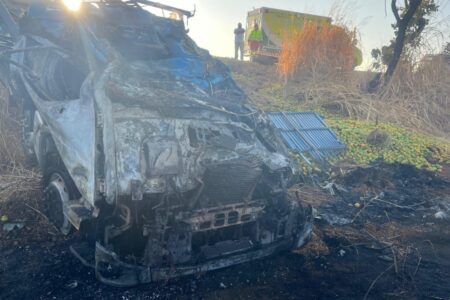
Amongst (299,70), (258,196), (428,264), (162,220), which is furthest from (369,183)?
(299,70)

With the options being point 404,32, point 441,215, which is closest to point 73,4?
point 441,215

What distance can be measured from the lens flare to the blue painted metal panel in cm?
348

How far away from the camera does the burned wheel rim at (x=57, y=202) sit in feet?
11.0

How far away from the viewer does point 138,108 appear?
2.97 metres

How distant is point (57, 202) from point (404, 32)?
1042cm

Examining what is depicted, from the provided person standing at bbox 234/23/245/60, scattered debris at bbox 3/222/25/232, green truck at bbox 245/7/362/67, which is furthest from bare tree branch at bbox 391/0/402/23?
scattered debris at bbox 3/222/25/232

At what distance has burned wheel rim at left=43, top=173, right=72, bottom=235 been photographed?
336cm

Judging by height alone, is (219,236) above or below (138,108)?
below

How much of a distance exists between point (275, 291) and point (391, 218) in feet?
8.24

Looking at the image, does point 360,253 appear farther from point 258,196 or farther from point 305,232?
point 258,196

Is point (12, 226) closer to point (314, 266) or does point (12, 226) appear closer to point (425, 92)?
point (314, 266)

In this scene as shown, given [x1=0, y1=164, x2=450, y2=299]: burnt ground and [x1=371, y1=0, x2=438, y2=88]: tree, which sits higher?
[x1=371, y1=0, x2=438, y2=88]: tree

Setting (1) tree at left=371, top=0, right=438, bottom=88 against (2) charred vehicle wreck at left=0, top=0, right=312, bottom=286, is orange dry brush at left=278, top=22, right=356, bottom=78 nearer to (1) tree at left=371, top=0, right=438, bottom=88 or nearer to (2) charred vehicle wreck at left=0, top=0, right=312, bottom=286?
(1) tree at left=371, top=0, right=438, bottom=88

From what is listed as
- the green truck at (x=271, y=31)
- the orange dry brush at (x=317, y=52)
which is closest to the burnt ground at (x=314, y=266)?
the orange dry brush at (x=317, y=52)
